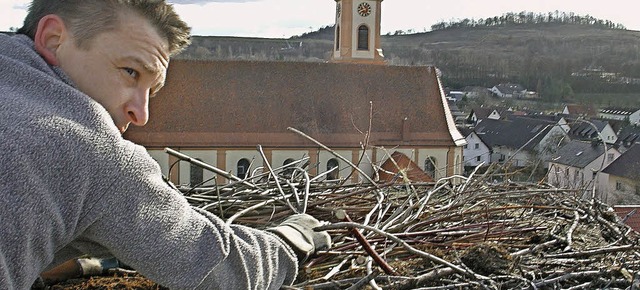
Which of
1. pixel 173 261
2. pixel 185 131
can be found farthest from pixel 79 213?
pixel 185 131

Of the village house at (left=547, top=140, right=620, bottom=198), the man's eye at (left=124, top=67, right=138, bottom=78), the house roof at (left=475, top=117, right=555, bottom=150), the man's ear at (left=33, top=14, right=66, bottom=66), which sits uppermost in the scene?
the man's ear at (left=33, top=14, right=66, bottom=66)

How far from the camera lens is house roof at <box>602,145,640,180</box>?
2535 cm

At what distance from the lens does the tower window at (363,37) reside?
25609 millimetres

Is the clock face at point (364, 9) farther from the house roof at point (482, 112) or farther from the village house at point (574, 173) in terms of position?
the house roof at point (482, 112)

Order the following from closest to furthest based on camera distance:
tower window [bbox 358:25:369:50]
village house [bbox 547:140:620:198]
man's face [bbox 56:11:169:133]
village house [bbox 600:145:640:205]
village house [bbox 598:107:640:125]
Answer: man's face [bbox 56:11:169:133], village house [bbox 547:140:620:198], village house [bbox 600:145:640:205], tower window [bbox 358:25:369:50], village house [bbox 598:107:640:125]

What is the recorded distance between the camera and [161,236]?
1.29 metres

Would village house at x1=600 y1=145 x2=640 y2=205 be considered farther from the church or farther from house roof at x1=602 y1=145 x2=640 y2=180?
the church

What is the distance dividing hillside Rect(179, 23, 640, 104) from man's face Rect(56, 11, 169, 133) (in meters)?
55.3

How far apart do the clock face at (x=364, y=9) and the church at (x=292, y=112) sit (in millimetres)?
4767

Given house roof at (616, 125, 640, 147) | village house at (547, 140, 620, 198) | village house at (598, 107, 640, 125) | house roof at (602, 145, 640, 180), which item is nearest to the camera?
village house at (547, 140, 620, 198)

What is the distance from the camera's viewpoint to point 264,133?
1991 centimetres

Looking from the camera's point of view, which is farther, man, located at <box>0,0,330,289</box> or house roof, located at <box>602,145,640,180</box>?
house roof, located at <box>602,145,640,180</box>

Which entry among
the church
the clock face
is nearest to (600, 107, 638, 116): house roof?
the clock face

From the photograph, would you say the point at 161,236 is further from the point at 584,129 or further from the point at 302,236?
the point at 584,129
